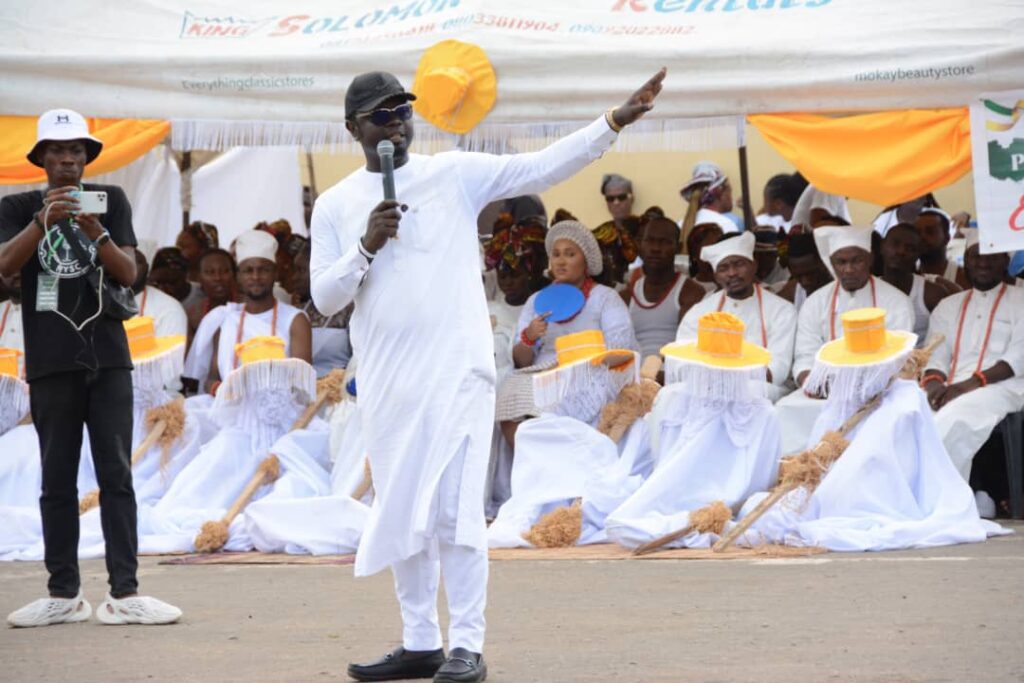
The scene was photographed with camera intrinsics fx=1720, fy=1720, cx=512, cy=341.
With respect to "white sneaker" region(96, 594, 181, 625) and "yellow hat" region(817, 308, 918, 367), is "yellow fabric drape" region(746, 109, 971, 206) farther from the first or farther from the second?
"white sneaker" region(96, 594, 181, 625)

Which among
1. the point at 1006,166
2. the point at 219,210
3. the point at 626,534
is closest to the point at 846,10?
the point at 1006,166

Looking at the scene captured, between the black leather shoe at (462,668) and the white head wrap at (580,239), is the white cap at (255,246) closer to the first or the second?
the white head wrap at (580,239)

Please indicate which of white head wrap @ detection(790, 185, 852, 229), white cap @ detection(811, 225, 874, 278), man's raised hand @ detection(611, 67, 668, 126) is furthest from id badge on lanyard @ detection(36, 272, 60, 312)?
white head wrap @ detection(790, 185, 852, 229)

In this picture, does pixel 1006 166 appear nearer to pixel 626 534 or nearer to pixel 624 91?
pixel 624 91

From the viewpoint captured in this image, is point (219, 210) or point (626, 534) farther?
point (219, 210)

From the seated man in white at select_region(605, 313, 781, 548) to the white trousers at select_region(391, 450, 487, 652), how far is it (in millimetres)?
3466

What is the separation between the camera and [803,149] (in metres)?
8.85

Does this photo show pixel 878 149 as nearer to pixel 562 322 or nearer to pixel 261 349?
pixel 562 322

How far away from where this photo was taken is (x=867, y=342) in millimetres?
8047

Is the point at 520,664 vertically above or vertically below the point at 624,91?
below

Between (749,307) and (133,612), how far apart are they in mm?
4791

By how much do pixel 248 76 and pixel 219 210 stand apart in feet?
18.9

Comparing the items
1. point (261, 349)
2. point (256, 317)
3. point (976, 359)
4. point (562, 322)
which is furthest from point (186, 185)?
point (976, 359)

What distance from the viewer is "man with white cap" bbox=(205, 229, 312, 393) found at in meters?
9.76
